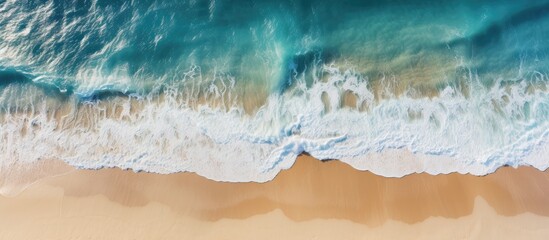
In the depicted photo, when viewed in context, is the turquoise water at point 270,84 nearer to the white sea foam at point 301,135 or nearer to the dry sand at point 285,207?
the white sea foam at point 301,135

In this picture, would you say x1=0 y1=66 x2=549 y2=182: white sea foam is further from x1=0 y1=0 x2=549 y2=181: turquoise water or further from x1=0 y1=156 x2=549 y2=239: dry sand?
x1=0 y1=156 x2=549 y2=239: dry sand

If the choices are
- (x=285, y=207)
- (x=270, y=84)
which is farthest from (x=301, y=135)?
(x=285, y=207)

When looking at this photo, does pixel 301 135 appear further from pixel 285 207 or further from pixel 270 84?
pixel 285 207

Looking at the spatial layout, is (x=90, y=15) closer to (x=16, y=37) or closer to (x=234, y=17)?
(x=16, y=37)

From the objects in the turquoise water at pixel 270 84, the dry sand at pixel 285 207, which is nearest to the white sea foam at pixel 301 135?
the turquoise water at pixel 270 84

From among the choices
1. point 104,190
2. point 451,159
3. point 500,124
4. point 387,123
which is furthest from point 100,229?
point 500,124

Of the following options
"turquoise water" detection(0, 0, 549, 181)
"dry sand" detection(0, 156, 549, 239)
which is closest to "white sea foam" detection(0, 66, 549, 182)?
"turquoise water" detection(0, 0, 549, 181)

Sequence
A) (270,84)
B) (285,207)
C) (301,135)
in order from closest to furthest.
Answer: (285,207) < (301,135) < (270,84)
